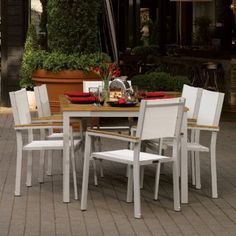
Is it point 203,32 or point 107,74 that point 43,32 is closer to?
point 203,32

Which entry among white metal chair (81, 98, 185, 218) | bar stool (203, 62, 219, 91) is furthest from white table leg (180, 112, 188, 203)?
bar stool (203, 62, 219, 91)

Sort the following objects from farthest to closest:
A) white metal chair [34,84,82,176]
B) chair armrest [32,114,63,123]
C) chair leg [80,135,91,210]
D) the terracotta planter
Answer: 1. the terracotta planter
2. white metal chair [34,84,82,176]
3. chair armrest [32,114,63,123]
4. chair leg [80,135,91,210]

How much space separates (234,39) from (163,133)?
13456 millimetres

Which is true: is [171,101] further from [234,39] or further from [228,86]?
[234,39]

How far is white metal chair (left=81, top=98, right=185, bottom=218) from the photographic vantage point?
308 inches

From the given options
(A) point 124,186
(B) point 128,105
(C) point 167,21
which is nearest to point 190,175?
(A) point 124,186

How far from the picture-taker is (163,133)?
26.6 feet

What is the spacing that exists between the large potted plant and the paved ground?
3.13m

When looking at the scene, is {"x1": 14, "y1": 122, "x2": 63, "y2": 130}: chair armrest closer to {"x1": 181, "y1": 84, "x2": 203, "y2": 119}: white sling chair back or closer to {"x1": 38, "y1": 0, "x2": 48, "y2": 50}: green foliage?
{"x1": 181, "y1": 84, "x2": 203, "y2": 119}: white sling chair back

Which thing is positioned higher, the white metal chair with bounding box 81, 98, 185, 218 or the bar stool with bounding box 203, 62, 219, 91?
the bar stool with bounding box 203, 62, 219, 91

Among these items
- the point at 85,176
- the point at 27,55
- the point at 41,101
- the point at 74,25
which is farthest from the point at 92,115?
the point at 27,55

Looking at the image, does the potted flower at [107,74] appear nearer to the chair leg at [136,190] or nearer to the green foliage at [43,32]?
the chair leg at [136,190]

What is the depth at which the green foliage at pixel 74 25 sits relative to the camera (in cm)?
1359

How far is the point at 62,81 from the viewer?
44.1ft
